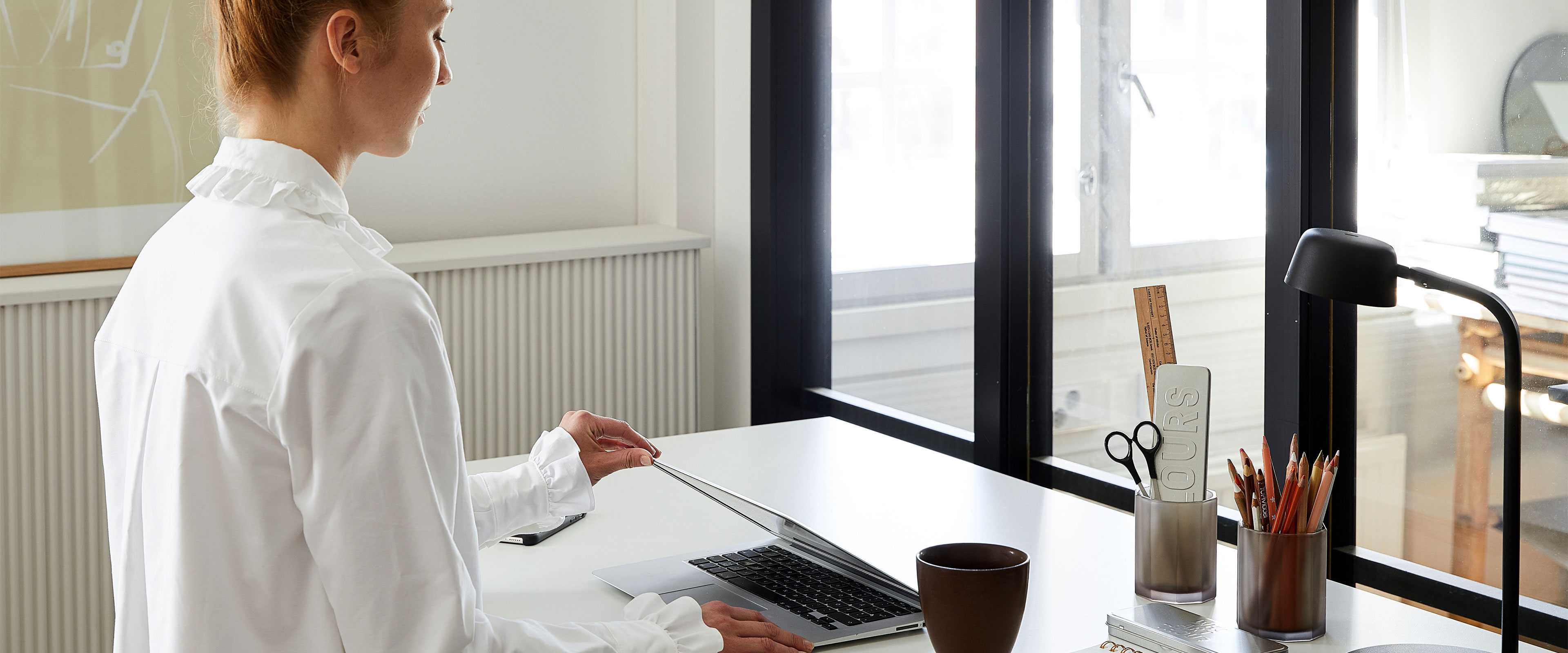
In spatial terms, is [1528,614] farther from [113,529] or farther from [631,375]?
[631,375]

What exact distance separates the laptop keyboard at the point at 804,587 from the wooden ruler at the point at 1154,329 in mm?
390

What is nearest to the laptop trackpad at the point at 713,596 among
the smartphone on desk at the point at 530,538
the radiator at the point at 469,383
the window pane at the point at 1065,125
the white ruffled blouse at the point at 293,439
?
the smartphone on desk at the point at 530,538

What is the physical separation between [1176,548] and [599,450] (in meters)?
0.63

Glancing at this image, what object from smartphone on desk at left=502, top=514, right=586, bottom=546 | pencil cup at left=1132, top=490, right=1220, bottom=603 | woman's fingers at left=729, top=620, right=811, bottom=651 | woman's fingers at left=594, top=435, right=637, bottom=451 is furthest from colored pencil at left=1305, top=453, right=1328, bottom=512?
smartphone on desk at left=502, top=514, right=586, bottom=546

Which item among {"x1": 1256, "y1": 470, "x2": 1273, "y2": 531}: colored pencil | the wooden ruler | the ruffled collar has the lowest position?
{"x1": 1256, "y1": 470, "x2": 1273, "y2": 531}: colored pencil

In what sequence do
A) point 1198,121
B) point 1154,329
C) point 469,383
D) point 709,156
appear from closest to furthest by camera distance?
point 1154,329, point 1198,121, point 469,383, point 709,156

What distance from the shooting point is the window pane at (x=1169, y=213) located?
200 centimetres

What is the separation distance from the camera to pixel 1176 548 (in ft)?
4.45

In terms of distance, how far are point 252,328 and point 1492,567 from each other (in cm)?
155

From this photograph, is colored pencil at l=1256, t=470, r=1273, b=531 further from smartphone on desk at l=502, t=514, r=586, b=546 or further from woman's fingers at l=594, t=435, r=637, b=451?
smartphone on desk at l=502, t=514, r=586, b=546

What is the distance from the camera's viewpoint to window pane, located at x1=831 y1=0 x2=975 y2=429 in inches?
104

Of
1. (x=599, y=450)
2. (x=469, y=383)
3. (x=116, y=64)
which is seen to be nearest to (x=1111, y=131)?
(x=599, y=450)

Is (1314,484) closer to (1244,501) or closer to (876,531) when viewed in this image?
(1244,501)


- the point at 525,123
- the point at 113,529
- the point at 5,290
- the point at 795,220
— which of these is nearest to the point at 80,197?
the point at 5,290
